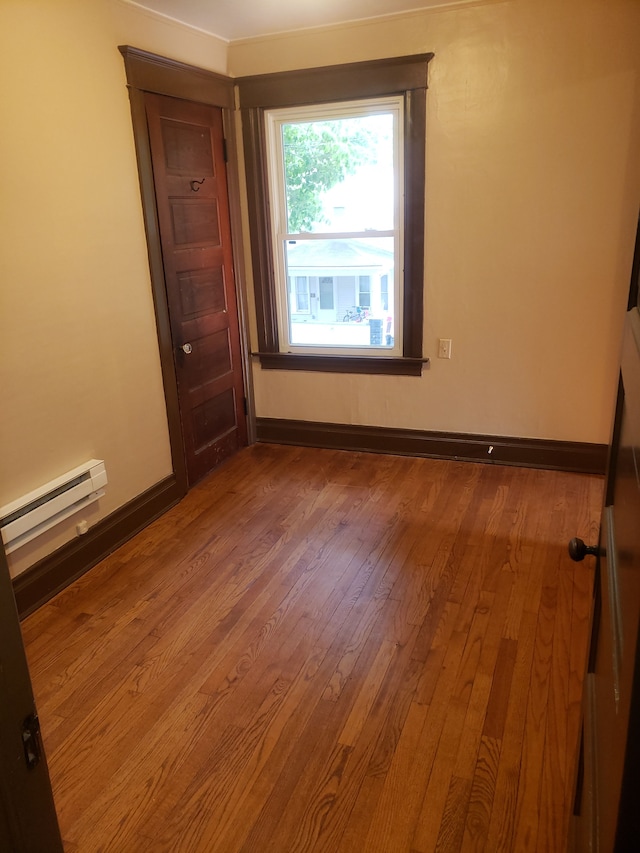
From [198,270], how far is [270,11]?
1.35 metres

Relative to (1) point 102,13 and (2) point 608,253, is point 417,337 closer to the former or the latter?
(2) point 608,253

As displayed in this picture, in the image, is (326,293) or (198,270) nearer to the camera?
(198,270)

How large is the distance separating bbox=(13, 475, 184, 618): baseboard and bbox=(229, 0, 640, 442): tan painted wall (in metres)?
1.64

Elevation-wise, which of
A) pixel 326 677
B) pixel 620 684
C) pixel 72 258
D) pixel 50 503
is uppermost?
pixel 72 258

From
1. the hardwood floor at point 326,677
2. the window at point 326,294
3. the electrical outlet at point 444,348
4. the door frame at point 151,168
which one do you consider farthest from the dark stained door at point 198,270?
the electrical outlet at point 444,348

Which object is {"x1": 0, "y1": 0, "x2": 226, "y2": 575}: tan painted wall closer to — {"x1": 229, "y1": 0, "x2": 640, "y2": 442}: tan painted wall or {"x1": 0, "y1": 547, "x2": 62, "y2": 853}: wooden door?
{"x1": 229, "y1": 0, "x2": 640, "y2": 442}: tan painted wall

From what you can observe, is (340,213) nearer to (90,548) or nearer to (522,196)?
(522,196)

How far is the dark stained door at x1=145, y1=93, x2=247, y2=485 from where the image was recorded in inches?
126

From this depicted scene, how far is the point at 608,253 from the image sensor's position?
126 inches

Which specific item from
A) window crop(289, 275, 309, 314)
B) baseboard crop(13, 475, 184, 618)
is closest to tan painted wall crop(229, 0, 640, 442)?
window crop(289, 275, 309, 314)

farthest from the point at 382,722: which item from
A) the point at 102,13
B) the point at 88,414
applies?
the point at 102,13

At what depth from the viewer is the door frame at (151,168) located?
2.92 metres

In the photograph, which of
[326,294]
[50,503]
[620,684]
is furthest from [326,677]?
[326,294]

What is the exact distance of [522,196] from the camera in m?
3.29
